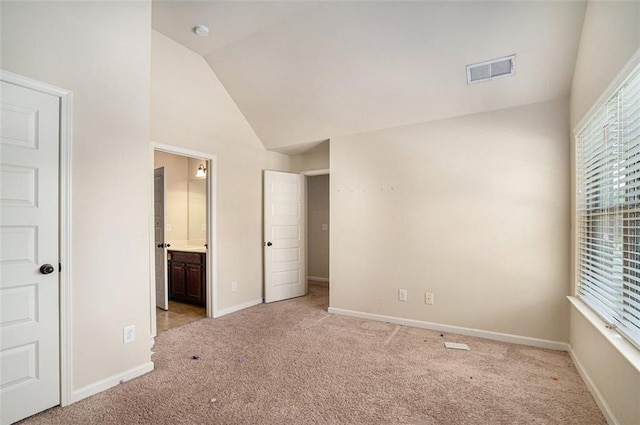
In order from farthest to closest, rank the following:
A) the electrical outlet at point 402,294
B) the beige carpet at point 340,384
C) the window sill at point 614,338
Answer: the electrical outlet at point 402,294 → the beige carpet at point 340,384 → the window sill at point 614,338

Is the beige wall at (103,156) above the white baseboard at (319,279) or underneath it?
above

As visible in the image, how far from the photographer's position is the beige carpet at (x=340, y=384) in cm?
203

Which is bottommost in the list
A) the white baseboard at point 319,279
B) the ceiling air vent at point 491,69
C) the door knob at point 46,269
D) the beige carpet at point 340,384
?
the white baseboard at point 319,279

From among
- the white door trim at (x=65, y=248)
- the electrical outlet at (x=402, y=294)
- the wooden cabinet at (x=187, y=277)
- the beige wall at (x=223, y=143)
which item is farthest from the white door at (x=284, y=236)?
the white door trim at (x=65, y=248)

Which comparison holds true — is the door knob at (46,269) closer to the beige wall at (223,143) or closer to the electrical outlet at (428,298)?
the beige wall at (223,143)

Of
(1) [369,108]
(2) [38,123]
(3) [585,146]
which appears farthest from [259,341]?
(3) [585,146]

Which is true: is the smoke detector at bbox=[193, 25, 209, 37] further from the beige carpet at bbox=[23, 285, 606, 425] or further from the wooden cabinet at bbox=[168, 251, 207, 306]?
the beige carpet at bbox=[23, 285, 606, 425]

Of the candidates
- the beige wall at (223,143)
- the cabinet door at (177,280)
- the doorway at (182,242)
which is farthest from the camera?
the cabinet door at (177,280)

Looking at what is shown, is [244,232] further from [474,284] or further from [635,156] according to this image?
[635,156]

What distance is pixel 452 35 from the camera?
268cm

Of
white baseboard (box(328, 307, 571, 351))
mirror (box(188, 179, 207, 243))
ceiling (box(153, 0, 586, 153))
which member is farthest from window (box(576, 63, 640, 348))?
mirror (box(188, 179, 207, 243))

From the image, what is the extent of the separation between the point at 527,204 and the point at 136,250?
358 cm

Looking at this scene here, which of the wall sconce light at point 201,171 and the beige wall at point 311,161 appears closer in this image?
the beige wall at point 311,161

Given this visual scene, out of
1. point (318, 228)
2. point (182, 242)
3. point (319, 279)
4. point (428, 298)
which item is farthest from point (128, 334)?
point (318, 228)
